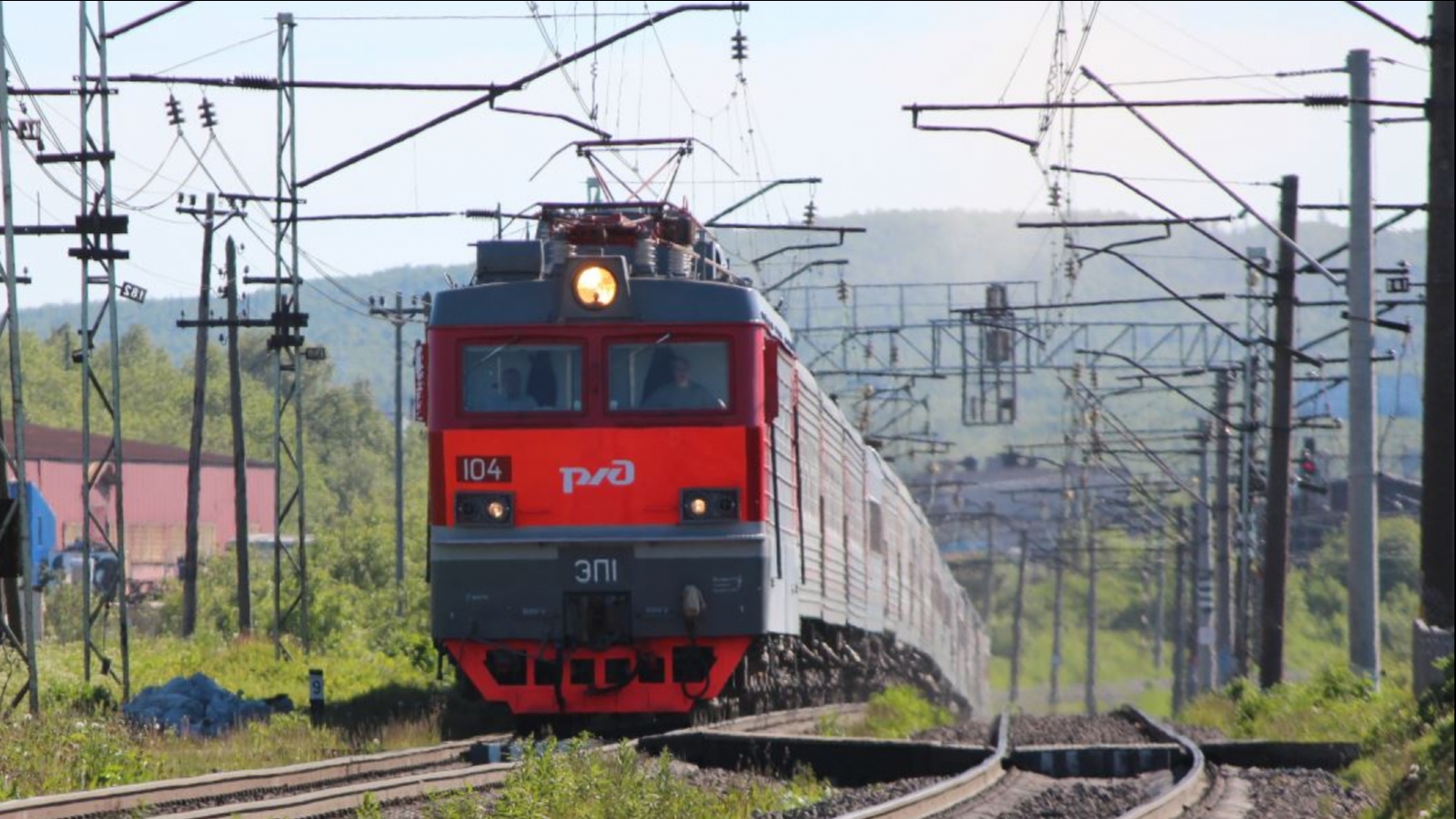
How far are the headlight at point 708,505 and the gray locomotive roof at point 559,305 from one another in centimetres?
129

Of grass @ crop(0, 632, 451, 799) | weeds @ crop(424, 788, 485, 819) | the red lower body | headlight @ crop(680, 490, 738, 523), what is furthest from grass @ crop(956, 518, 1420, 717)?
weeds @ crop(424, 788, 485, 819)

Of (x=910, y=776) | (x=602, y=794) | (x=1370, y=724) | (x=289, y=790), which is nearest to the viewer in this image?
(x=602, y=794)

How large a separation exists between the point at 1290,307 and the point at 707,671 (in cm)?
1437

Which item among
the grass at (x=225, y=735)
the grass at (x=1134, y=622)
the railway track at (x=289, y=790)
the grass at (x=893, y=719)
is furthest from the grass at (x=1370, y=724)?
the grass at (x=1134, y=622)

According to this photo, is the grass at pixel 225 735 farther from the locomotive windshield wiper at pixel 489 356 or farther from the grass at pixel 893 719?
the grass at pixel 893 719

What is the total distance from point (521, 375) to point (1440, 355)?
7.09m

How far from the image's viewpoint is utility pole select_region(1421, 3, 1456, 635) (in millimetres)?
16234

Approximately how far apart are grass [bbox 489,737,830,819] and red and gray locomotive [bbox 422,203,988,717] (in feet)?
9.71

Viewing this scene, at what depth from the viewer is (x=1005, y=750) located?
53.5 ft

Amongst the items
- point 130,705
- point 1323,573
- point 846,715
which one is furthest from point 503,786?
point 1323,573

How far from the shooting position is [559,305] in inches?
643

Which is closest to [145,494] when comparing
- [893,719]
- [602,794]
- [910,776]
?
[893,719]

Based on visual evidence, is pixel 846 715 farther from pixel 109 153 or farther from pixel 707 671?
pixel 109 153

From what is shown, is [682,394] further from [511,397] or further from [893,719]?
[893,719]
